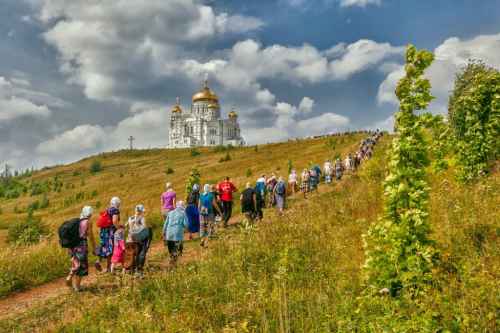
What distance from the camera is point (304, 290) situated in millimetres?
6902

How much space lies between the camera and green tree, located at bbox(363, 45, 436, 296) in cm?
582

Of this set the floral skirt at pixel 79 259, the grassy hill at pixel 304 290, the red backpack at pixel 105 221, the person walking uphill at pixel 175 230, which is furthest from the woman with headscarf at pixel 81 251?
the person walking uphill at pixel 175 230

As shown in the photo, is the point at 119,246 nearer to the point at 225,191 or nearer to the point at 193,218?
the point at 193,218

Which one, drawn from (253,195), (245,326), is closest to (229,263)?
(245,326)

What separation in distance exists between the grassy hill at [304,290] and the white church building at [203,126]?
118975 mm

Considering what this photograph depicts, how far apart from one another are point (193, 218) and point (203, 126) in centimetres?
11650

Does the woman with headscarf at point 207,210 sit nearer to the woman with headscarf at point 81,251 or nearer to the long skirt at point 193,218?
the long skirt at point 193,218

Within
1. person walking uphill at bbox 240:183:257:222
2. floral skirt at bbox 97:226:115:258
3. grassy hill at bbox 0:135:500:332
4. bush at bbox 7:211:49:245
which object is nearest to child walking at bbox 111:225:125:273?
floral skirt at bbox 97:226:115:258

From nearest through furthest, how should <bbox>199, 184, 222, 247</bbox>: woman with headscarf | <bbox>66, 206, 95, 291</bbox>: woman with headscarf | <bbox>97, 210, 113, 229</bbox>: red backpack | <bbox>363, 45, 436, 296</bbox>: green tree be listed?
<bbox>363, 45, 436, 296</bbox>: green tree < <bbox>66, 206, 95, 291</bbox>: woman with headscarf < <bbox>97, 210, 113, 229</bbox>: red backpack < <bbox>199, 184, 222, 247</bbox>: woman with headscarf

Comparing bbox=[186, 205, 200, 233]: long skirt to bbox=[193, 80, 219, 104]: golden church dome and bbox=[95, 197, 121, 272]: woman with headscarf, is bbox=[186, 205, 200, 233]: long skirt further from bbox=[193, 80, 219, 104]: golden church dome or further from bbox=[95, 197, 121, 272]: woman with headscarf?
bbox=[193, 80, 219, 104]: golden church dome

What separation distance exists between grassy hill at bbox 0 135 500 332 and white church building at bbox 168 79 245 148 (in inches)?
4684

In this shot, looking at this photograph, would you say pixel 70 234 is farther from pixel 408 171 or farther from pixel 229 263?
pixel 408 171

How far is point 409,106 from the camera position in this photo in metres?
6.16

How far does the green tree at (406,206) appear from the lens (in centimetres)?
582
